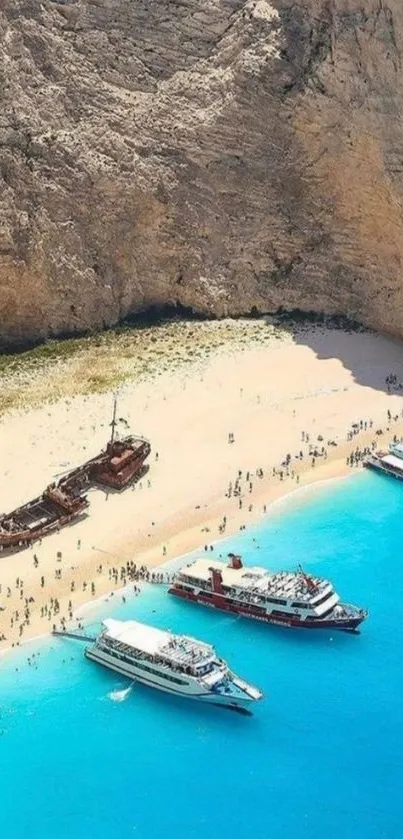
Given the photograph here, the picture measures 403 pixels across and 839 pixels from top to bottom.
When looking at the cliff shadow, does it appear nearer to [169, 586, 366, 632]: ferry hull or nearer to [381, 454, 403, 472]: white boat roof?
[381, 454, 403, 472]: white boat roof

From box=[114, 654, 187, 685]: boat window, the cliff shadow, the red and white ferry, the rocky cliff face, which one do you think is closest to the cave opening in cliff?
the rocky cliff face

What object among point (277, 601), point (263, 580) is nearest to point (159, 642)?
point (277, 601)

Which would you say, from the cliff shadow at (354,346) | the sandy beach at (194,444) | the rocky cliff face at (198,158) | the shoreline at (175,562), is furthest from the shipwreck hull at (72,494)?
the rocky cliff face at (198,158)

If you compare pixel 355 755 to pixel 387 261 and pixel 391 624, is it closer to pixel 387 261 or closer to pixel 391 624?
pixel 391 624

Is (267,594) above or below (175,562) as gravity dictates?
above

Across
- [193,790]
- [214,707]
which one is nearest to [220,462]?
[214,707]

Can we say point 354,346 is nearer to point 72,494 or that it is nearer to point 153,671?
point 72,494
